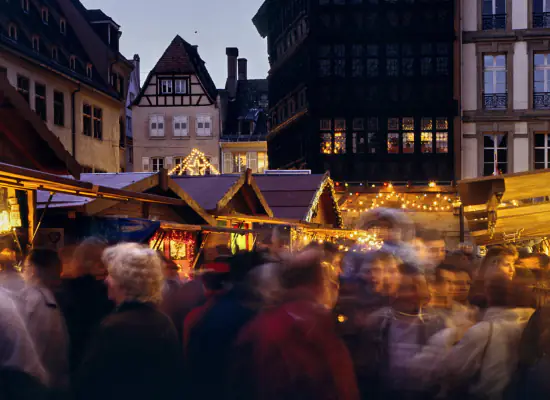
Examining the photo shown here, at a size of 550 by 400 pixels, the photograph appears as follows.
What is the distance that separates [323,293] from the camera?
5.02 meters

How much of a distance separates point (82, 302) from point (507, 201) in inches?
313

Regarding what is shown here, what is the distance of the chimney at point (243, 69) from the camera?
64375 millimetres

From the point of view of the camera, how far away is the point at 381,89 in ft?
118

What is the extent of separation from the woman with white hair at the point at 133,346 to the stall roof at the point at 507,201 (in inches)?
277

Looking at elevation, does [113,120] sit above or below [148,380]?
above

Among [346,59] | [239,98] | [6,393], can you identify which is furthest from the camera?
[239,98]

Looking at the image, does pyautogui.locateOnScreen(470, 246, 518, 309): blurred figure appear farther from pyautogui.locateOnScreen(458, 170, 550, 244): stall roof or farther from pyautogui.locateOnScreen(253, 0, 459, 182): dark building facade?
pyautogui.locateOnScreen(253, 0, 459, 182): dark building facade

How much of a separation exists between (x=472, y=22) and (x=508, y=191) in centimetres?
2652

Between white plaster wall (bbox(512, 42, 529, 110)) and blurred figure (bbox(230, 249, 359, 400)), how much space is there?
33111 millimetres

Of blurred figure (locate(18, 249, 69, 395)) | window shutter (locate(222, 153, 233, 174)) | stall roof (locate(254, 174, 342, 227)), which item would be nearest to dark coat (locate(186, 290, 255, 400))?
blurred figure (locate(18, 249, 69, 395))

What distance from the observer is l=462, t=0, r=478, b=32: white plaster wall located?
36312 millimetres

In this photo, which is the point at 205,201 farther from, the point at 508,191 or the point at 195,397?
the point at 195,397

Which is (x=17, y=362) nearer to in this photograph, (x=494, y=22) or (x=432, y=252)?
(x=432, y=252)

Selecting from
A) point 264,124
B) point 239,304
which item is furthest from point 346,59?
point 239,304
